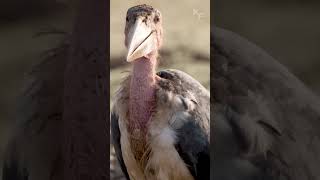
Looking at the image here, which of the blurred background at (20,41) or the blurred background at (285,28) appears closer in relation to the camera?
the blurred background at (285,28)

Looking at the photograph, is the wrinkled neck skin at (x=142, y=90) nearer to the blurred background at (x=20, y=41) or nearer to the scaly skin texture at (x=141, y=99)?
the scaly skin texture at (x=141, y=99)

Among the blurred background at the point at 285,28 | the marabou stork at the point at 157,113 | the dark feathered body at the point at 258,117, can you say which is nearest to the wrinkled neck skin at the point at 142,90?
the marabou stork at the point at 157,113

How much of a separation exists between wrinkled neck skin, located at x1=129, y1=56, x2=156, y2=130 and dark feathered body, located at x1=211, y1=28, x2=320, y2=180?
13.9 inches

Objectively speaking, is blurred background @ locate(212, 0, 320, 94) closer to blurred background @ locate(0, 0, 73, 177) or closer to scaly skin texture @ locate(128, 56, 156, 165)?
scaly skin texture @ locate(128, 56, 156, 165)

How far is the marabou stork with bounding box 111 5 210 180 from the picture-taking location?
148 inches

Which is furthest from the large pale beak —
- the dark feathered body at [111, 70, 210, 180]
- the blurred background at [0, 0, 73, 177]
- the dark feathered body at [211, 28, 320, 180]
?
the blurred background at [0, 0, 73, 177]

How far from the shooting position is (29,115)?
13.3 ft

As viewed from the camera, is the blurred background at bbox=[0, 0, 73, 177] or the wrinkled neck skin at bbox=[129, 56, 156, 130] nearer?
the wrinkled neck skin at bbox=[129, 56, 156, 130]

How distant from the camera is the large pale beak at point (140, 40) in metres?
3.76

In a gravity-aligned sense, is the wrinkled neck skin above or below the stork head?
below

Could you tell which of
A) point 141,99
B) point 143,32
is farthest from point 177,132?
point 143,32

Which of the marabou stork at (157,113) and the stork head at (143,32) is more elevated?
the stork head at (143,32)

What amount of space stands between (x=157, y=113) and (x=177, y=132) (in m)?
0.17

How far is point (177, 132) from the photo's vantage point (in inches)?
147
